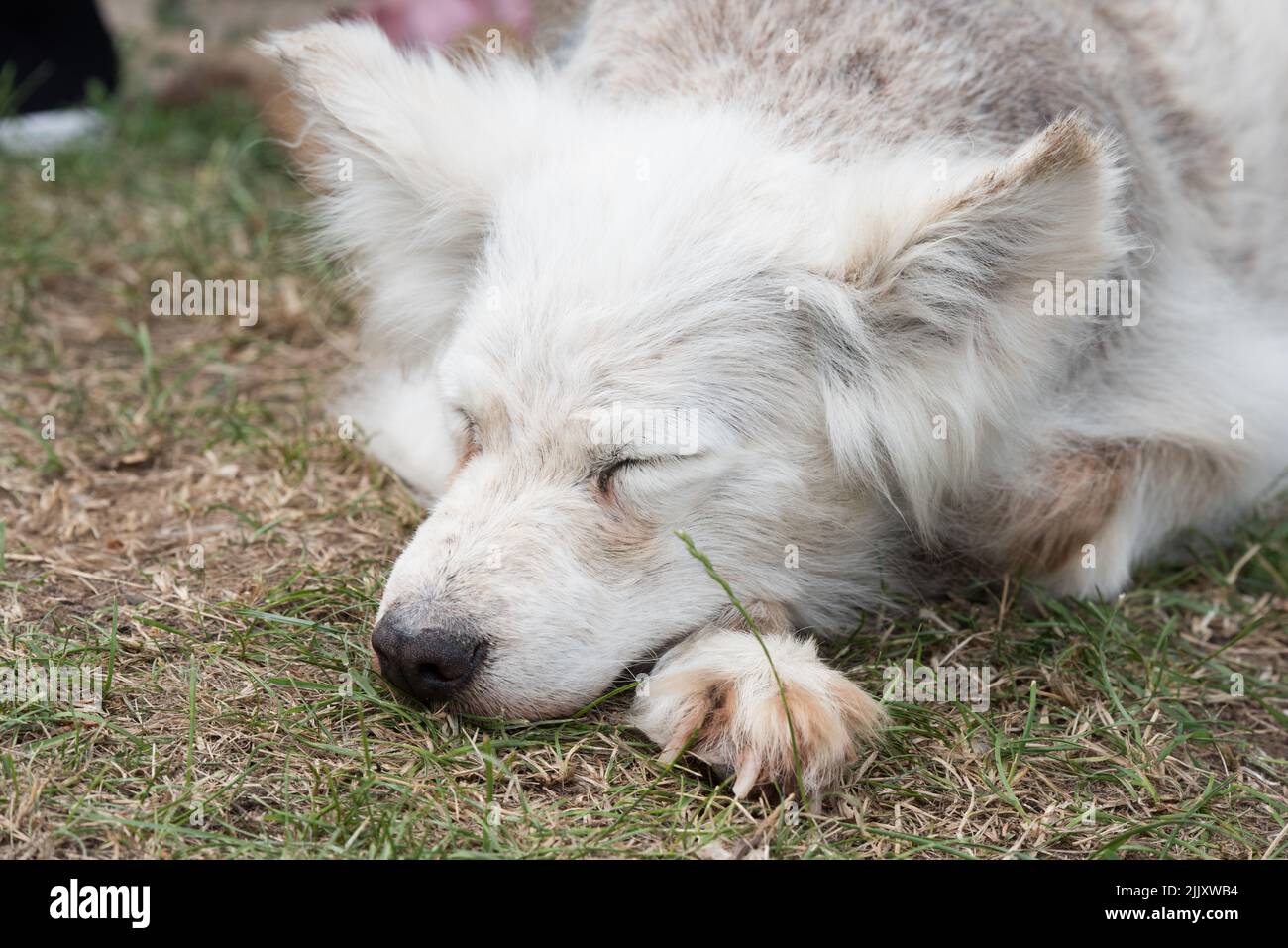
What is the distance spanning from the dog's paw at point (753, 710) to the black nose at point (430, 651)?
1.29ft

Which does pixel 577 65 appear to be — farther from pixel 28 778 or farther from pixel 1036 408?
pixel 28 778

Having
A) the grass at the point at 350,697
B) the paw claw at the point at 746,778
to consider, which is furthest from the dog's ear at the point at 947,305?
the paw claw at the point at 746,778

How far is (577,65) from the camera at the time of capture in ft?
12.6

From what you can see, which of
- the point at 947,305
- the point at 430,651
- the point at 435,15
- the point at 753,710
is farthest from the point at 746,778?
the point at 435,15

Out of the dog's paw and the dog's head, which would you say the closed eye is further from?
the dog's paw

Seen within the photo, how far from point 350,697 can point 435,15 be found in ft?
13.6

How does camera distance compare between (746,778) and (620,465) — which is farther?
(620,465)

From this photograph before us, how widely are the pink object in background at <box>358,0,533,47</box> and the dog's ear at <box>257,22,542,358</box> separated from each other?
8.20 ft

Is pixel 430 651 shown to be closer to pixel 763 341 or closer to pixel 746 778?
pixel 746 778

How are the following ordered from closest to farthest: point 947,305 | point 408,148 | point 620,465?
1. point 620,465
2. point 947,305
3. point 408,148

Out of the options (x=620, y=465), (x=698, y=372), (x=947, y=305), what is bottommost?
(x=620, y=465)

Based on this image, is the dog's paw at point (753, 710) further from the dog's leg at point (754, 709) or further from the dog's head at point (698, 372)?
the dog's head at point (698, 372)

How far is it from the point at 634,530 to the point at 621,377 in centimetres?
32

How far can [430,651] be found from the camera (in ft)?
8.68
